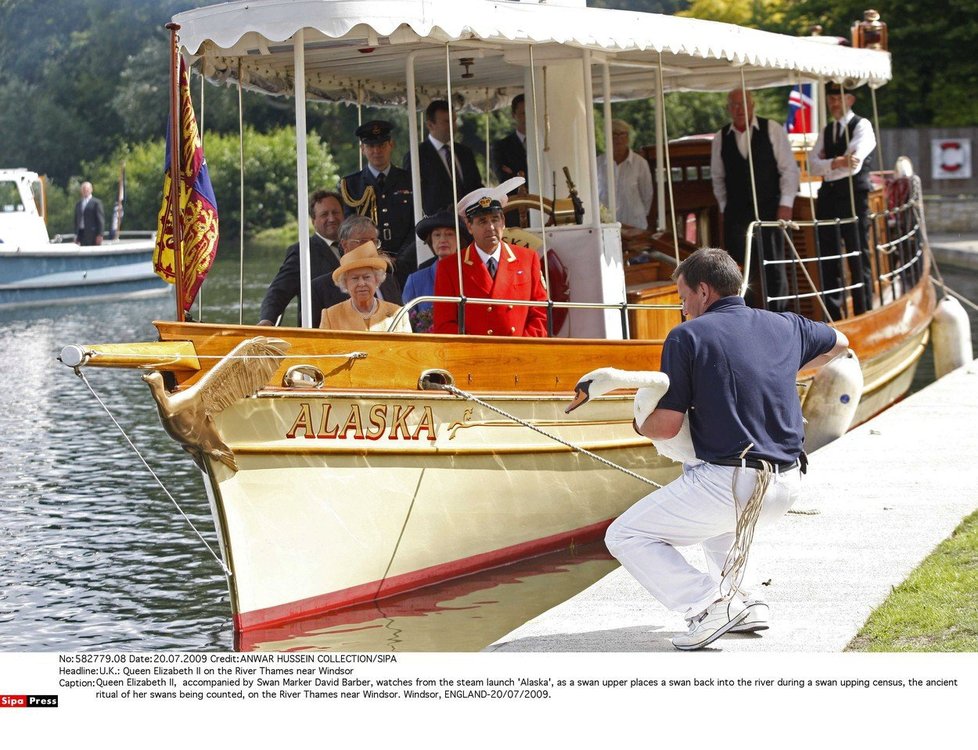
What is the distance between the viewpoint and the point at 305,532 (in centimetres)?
763

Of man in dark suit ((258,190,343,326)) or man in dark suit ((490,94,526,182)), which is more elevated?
man in dark suit ((490,94,526,182))

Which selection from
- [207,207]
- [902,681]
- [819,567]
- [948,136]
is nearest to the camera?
[902,681]

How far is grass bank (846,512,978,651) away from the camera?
5.37m

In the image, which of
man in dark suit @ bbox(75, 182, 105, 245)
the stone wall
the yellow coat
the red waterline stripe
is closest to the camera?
the red waterline stripe

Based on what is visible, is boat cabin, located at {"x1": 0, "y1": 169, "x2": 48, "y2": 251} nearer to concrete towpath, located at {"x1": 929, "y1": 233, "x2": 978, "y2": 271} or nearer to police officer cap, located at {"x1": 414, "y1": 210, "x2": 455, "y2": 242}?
Answer: concrete towpath, located at {"x1": 929, "y1": 233, "x2": 978, "y2": 271}

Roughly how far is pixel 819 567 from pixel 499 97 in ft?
20.7

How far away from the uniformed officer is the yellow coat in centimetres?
175

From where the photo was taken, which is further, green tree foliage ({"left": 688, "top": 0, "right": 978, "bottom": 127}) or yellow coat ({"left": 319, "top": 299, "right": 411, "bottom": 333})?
green tree foliage ({"left": 688, "top": 0, "right": 978, "bottom": 127})

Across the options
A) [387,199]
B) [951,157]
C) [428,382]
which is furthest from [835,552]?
[951,157]

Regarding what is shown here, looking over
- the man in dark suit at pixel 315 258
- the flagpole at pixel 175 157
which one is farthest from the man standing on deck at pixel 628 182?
the flagpole at pixel 175 157

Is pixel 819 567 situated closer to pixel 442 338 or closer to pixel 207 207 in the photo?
pixel 442 338

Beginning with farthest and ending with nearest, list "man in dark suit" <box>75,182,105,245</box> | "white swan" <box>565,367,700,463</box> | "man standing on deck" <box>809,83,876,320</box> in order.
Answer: "man in dark suit" <box>75,182,105,245</box>
"man standing on deck" <box>809,83,876,320</box>
"white swan" <box>565,367,700,463</box>

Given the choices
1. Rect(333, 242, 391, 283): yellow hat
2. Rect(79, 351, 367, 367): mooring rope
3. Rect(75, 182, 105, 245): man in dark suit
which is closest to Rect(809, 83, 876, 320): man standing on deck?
Rect(333, 242, 391, 283): yellow hat

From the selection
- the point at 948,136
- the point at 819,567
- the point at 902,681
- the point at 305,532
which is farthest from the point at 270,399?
the point at 948,136
